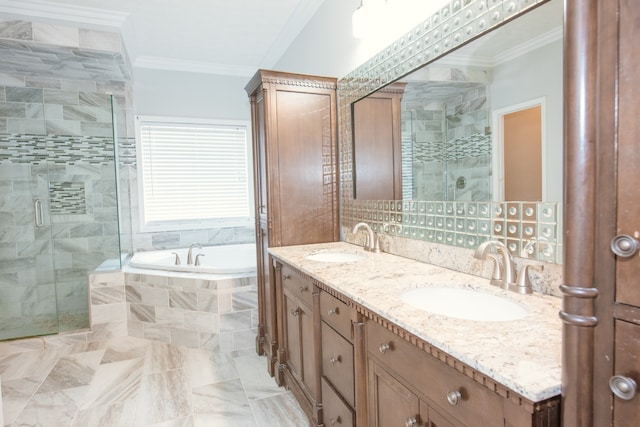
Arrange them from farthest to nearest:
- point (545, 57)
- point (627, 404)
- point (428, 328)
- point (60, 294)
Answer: point (60, 294) < point (545, 57) < point (428, 328) < point (627, 404)

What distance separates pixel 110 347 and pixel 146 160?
1.91 metres

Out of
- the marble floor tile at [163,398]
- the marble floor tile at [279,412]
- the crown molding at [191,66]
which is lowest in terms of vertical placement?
the marble floor tile at [279,412]

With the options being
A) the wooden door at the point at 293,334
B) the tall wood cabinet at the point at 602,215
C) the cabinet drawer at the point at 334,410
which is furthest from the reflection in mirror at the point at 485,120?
the cabinet drawer at the point at 334,410

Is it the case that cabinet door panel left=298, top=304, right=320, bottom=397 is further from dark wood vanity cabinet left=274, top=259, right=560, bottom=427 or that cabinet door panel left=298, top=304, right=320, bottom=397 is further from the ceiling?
the ceiling

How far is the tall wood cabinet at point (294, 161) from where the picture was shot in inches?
92.4

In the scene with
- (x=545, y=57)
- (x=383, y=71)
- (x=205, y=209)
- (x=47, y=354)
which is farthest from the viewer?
(x=205, y=209)

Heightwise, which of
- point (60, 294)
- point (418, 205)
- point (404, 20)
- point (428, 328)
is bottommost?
Result: point (60, 294)

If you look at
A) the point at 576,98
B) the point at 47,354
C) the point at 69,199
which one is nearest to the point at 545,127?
the point at 576,98

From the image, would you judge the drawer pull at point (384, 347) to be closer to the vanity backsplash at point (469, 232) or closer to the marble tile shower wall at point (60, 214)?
the vanity backsplash at point (469, 232)

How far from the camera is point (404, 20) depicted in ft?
5.99

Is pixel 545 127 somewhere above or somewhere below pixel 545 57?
below

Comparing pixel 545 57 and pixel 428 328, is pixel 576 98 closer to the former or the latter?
pixel 428 328

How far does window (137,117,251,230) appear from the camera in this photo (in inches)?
154

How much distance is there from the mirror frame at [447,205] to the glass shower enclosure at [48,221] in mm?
A: 2506
